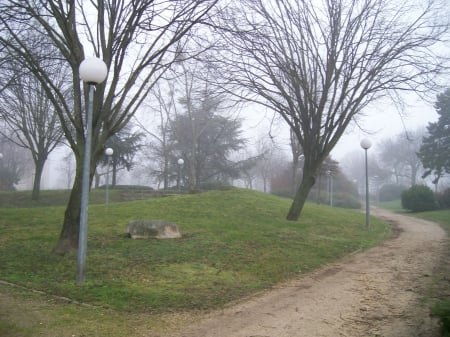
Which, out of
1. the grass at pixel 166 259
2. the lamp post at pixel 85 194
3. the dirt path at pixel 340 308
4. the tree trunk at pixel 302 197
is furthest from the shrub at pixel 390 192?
the lamp post at pixel 85 194

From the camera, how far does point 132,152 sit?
36312 mm

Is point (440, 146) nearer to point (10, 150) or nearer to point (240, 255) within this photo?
point (240, 255)

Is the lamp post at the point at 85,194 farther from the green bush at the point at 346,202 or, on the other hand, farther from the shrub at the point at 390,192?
the shrub at the point at 390,192

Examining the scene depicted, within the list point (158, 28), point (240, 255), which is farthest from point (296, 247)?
point (158, 28)

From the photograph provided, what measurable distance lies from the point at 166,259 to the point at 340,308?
3892 mm

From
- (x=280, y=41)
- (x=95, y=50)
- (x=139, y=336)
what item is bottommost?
(x=139, y=336)

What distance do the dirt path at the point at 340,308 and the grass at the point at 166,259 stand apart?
51 cm

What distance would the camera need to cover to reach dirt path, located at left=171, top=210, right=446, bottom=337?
472cm

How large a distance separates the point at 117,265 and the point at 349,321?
175 inches

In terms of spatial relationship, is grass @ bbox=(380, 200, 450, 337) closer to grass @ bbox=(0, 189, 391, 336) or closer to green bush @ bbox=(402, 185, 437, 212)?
grass @ bbox=(0, 189, 391, 336)

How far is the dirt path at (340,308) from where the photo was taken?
15.5ft

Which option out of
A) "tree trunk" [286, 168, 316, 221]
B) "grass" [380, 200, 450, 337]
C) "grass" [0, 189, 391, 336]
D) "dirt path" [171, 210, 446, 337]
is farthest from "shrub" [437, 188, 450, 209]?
"dirt path" [171, 210, 446, 337]

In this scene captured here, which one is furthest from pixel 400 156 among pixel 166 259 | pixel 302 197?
pixel 166 259

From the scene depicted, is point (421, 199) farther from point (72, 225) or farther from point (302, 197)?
point (72, 225)
